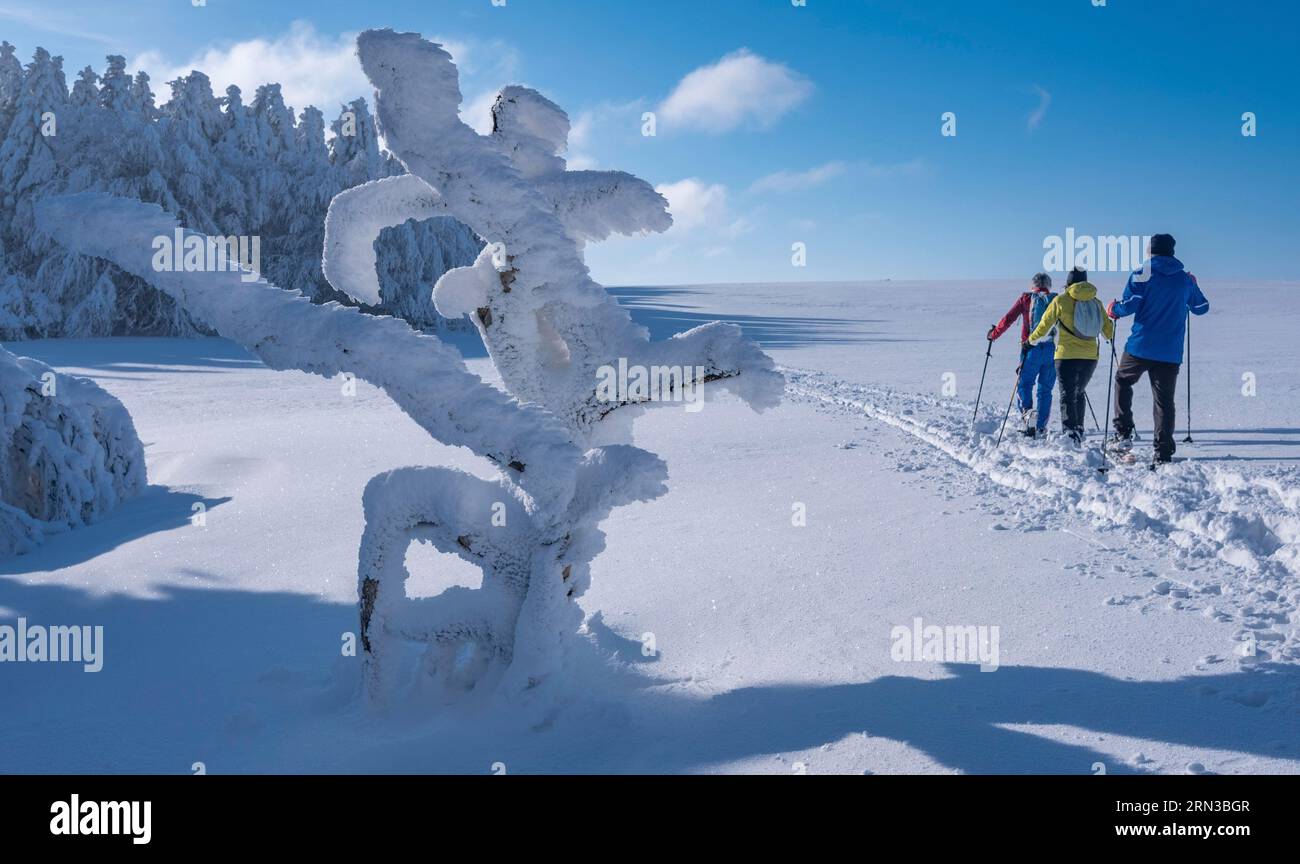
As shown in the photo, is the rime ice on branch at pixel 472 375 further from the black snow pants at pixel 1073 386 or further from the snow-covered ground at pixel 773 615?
the black snow pants at pixel 1073 386

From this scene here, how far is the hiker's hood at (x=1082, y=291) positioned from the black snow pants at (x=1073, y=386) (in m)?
0.62

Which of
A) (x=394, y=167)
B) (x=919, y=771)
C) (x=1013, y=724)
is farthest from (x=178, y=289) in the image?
(x=394, y=167)

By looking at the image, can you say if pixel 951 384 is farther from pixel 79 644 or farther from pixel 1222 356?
pixel 79 644

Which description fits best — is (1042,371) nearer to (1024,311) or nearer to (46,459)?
(1024,311)

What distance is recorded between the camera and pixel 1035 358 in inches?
313

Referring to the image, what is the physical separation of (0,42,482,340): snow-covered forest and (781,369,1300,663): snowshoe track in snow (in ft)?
80.5

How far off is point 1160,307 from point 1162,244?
1.76ft

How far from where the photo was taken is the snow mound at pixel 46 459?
17.9ft

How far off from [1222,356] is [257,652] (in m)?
17.8
